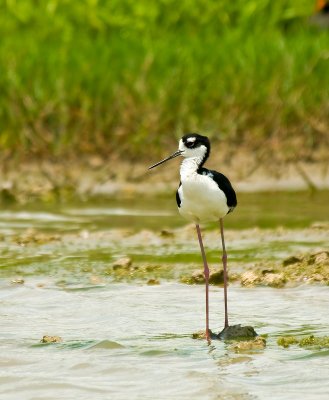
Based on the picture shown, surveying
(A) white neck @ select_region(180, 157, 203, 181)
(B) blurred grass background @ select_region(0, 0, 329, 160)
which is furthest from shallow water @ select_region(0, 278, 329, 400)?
(B) blurred grass background @ select_region(0, 0, 329, 160)

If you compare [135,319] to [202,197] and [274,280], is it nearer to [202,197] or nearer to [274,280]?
[202,197]

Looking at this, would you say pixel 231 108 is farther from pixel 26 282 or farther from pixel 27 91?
pixel 26 282

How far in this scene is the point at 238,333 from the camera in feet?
21.0

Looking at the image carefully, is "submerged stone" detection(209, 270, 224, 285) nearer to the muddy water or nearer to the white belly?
the muddy water

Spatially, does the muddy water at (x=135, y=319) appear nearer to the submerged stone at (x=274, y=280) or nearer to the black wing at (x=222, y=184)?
the submerged stone at (x=274, y=280)

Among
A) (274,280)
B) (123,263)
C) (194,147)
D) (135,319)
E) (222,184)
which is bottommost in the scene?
(135,319)

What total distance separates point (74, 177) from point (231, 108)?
58.4 inches

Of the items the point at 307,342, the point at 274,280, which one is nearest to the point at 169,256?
the point at 274,280

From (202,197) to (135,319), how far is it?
91cm

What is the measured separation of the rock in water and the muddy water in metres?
0.08

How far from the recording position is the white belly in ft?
20.7

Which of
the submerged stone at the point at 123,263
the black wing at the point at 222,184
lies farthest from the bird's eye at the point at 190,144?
the submerged stone at the point at 123,263

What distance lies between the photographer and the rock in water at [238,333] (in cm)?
636

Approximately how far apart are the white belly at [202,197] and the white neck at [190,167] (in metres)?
0.03
